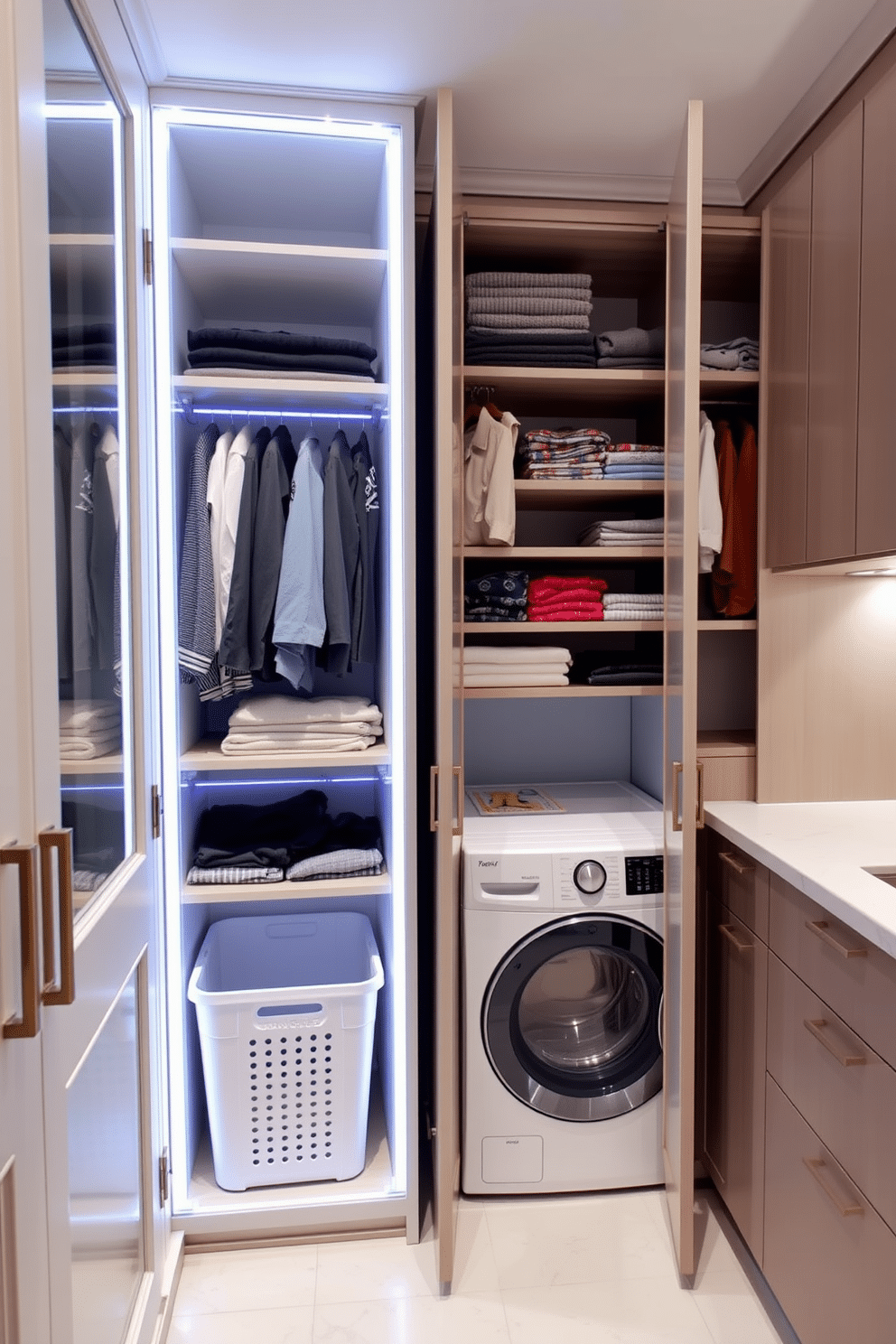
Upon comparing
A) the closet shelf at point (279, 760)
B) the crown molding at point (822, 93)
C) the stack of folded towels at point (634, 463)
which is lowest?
the closet shelf at point (279, 760)

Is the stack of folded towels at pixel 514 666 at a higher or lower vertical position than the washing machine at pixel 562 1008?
higher

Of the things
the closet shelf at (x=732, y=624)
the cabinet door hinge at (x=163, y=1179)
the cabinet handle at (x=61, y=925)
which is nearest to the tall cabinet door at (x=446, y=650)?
the cabinet door hinge at (x=163, y=1179)

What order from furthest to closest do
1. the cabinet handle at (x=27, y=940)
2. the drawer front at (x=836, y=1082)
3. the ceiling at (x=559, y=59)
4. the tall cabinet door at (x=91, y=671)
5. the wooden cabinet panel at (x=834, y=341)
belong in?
the wooden cabinet panel at (x=834, y=341)
the ceiling at (x=559, y=59)
the drawer front at (x=836, y=1082)
the tall cabinet door at (x=91, y=671)
the cabinet handle at (x=27, y=940)

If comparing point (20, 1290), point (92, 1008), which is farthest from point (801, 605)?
point (20, 1290)

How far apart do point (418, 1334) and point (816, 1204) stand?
2.80ft

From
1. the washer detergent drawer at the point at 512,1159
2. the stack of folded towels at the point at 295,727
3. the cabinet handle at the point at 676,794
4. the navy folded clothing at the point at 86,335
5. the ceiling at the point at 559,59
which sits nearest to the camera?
the navy folded clothing at the point at 86,335

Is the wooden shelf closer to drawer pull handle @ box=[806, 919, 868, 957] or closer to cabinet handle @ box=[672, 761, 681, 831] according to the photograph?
cabinet handle @ box=[672, 761, 681, 831]

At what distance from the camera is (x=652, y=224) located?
2.14m

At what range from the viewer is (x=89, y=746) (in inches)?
52.7

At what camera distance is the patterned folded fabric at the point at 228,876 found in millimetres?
1988

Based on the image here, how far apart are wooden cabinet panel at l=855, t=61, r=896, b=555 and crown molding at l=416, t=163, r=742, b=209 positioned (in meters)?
0.67

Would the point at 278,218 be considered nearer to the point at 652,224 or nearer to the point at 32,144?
the point at 652,224

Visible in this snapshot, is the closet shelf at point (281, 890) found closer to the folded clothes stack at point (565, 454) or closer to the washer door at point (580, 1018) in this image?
the washer door at point (580, 1018)

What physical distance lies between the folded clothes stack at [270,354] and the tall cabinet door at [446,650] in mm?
260
